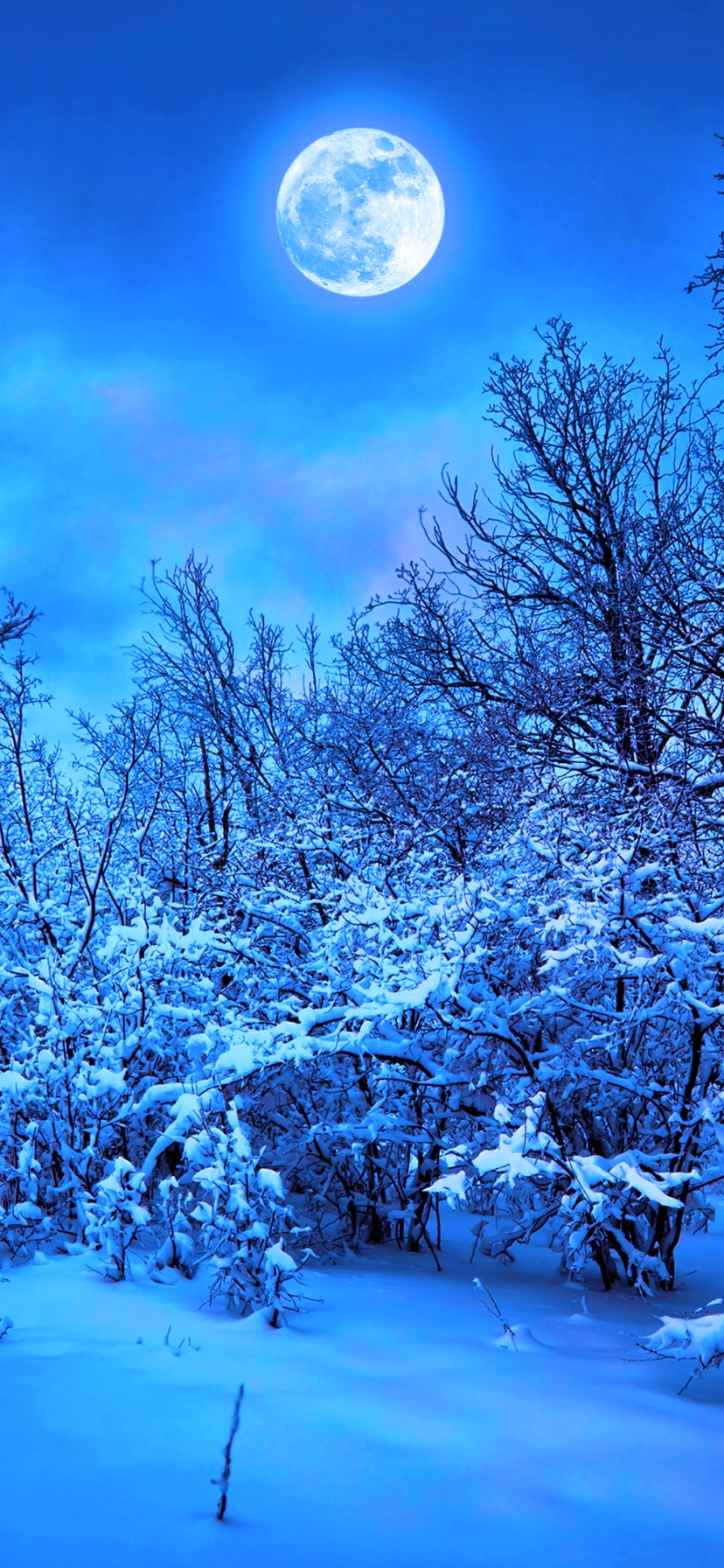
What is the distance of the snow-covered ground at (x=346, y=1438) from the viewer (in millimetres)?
2139

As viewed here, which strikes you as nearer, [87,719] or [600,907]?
[600,907]

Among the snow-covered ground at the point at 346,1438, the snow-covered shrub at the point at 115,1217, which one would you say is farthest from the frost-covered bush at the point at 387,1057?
the snow-covered ground at the point at 346,1438

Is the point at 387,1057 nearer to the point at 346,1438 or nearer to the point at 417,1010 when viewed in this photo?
the point at 417,1010

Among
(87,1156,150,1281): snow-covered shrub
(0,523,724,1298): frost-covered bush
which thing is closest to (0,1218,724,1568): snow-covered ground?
(87,1156,150,1281): snow-covered shrub

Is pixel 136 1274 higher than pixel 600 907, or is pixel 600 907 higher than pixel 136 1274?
pixel 600 907

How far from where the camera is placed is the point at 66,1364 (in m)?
3.14

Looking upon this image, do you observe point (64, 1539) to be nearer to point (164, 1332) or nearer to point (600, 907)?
point (164, 1332)

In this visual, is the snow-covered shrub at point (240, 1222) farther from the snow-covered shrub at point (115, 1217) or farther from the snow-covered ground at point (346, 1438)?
the snow-covered shrub at point (115, 1217)

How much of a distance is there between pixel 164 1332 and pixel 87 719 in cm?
1082

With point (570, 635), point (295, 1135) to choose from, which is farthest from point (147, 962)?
point (570, 635)

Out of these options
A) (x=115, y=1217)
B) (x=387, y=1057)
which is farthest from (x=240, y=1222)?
(x=387, y=1057)

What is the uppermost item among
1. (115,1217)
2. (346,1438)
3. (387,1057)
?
(387,1057)

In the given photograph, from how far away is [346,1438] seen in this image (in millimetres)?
2680

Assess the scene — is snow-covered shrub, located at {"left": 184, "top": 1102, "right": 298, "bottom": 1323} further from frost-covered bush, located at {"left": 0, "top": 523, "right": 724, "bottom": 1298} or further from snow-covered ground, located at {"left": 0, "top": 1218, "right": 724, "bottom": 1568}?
snow-covered ground, located at {"left": 0, "top": 1218, "right": 724, "bottom": 1568}
